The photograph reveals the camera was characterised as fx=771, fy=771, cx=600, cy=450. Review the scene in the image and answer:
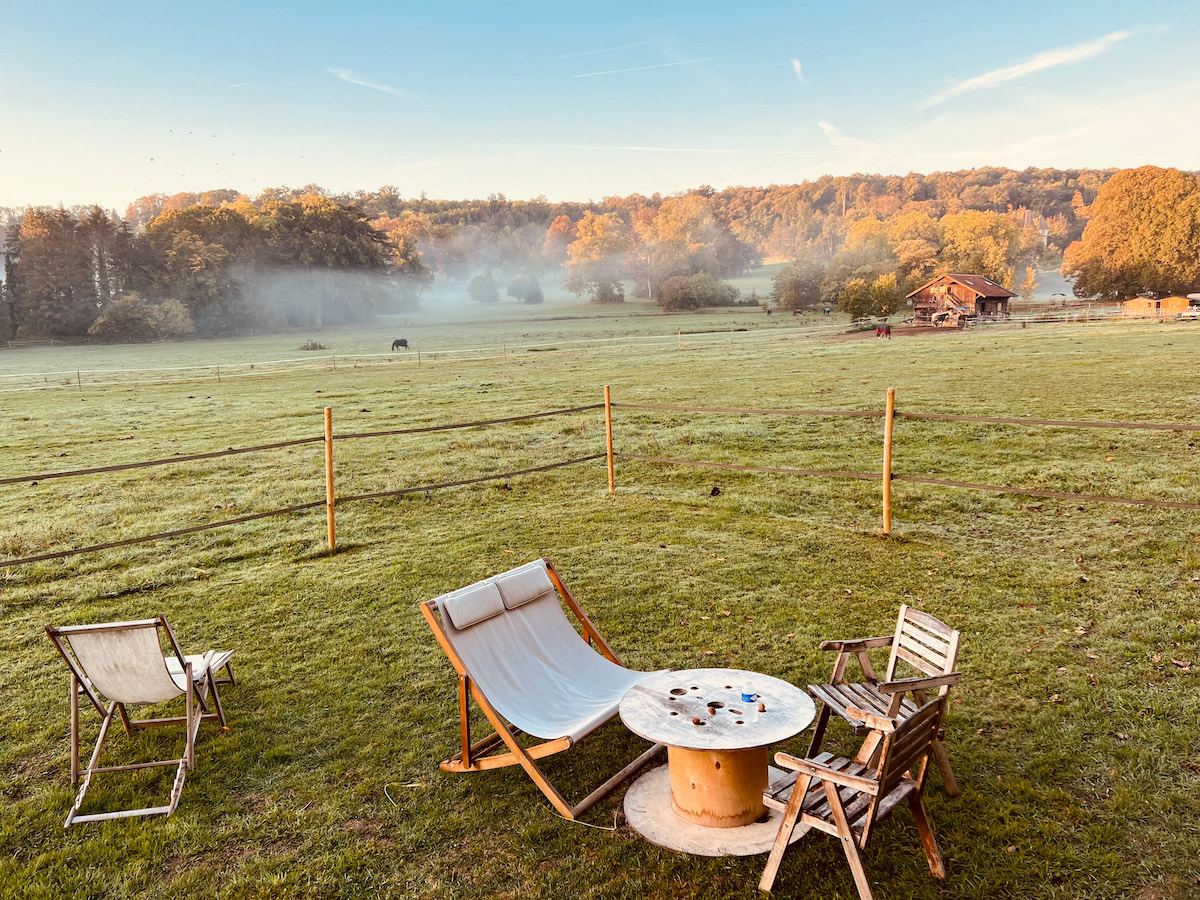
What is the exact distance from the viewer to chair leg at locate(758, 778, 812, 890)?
3447mm

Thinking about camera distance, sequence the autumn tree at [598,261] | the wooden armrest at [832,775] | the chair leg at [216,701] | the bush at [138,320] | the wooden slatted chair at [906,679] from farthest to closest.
Result: the autumn tree at [598,261] → the bush at [138,320] → the chair leg at [216,701] → the wooden slatted chair at [906,679] → the wooden armrest at [832,775]

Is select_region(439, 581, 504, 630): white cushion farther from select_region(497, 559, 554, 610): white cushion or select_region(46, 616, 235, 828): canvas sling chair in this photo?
select_region(46, 616, 235, 828): canvas sling chair

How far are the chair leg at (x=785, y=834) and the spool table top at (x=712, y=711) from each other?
0.26m

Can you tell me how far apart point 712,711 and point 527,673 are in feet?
4.57

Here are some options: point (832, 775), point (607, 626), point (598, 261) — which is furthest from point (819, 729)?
point (598, 261)

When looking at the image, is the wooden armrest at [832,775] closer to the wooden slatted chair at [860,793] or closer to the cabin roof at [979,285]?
the wooden slatted chair at [860,793]

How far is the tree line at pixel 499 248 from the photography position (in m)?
68.1

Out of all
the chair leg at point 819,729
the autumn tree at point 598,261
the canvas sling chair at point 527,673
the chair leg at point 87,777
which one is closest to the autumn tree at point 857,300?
the autumn tree at point 598,261

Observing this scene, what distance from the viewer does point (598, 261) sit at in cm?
11081

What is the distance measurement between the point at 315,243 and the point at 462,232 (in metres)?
50.8

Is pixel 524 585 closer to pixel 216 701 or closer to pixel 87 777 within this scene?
pixel 216 701

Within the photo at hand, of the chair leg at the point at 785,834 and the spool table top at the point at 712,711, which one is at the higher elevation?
the spool table top at the point at 712,711

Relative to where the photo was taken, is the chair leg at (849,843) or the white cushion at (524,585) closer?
the chair leg at (849,843)

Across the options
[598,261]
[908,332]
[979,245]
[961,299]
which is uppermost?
[598,261]
